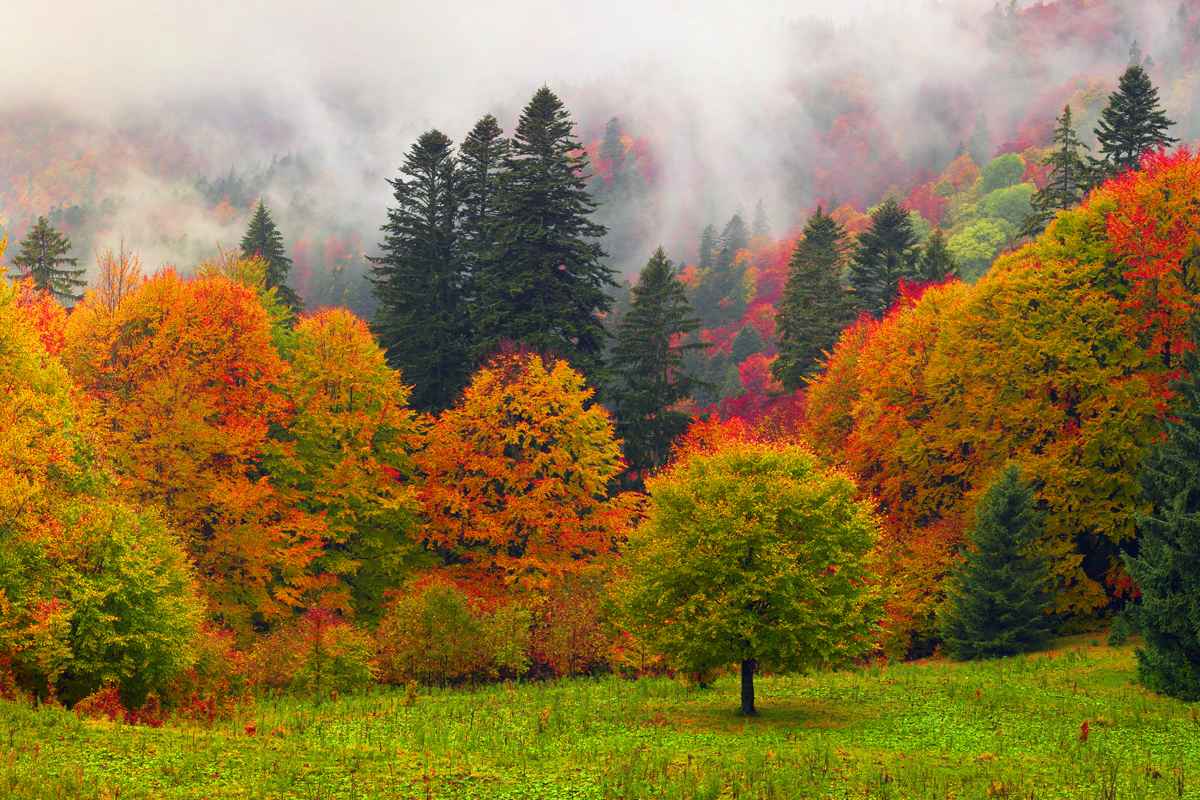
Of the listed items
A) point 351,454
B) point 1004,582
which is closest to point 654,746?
point 1004,582

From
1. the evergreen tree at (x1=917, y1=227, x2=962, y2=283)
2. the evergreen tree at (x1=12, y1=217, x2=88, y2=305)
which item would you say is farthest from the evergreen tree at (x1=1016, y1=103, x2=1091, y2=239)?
the evergreen tree at (x1=12, y1=217, x2=88, y2=305)

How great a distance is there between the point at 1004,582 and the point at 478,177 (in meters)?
34.7

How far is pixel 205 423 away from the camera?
105ft

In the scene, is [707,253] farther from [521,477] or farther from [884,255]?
[521,477]

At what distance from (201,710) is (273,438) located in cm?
1848

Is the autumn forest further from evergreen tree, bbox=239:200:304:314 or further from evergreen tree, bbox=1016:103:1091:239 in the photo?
evergreen tree, bbox=239:200:304:314

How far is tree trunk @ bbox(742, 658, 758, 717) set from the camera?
19453mm

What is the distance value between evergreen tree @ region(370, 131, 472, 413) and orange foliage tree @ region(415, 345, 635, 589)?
26.2ft

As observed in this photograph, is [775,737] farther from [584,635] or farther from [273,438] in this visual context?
[273,438]

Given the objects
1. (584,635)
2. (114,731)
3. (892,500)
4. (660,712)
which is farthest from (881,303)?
(114,731)

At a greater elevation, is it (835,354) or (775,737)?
(835,354)

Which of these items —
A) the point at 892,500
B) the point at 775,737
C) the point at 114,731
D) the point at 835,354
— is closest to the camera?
the point at 114,731

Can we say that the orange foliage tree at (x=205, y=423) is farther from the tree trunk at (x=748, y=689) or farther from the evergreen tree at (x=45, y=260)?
the evergreen tree at (x=45, y=260)

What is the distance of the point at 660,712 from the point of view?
65.0 feet
